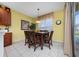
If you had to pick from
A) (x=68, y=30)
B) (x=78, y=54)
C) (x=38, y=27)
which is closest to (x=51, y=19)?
(x=38, y=27)

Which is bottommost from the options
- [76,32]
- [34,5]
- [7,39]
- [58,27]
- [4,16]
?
[7,39]

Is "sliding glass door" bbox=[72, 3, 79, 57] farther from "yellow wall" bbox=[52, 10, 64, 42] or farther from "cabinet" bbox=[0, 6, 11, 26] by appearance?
"cabinet" bbox=[0, 6, 11, 26]

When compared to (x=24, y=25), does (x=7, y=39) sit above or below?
below

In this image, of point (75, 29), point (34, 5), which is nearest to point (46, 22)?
point (34, 5)

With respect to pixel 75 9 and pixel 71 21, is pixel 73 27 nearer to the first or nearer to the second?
pixel 71 21

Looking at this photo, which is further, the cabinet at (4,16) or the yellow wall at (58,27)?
the yellow wall at (58,27)

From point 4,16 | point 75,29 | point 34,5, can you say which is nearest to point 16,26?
point 4,16

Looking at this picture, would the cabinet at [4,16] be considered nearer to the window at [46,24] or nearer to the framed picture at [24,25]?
the framed picture at [24,25]

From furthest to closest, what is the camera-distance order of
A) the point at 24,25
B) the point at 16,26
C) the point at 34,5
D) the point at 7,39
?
1. the point at 24,25
2. the point at 16,26
3. the point at 34,5
4. the point at 7,39

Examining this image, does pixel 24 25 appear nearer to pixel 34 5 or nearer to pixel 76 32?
pixel 34 5

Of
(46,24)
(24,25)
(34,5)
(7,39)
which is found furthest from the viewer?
(46,24)

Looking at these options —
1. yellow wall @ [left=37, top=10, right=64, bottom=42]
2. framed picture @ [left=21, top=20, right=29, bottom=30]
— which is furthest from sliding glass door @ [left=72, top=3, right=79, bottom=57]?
framed picture @ [left=21, top=20, right=29, bottom=30]

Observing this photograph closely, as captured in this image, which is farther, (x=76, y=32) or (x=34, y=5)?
(x=34, y=5)

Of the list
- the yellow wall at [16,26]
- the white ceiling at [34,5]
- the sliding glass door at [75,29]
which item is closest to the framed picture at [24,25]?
the yellow wall at [16,26]
